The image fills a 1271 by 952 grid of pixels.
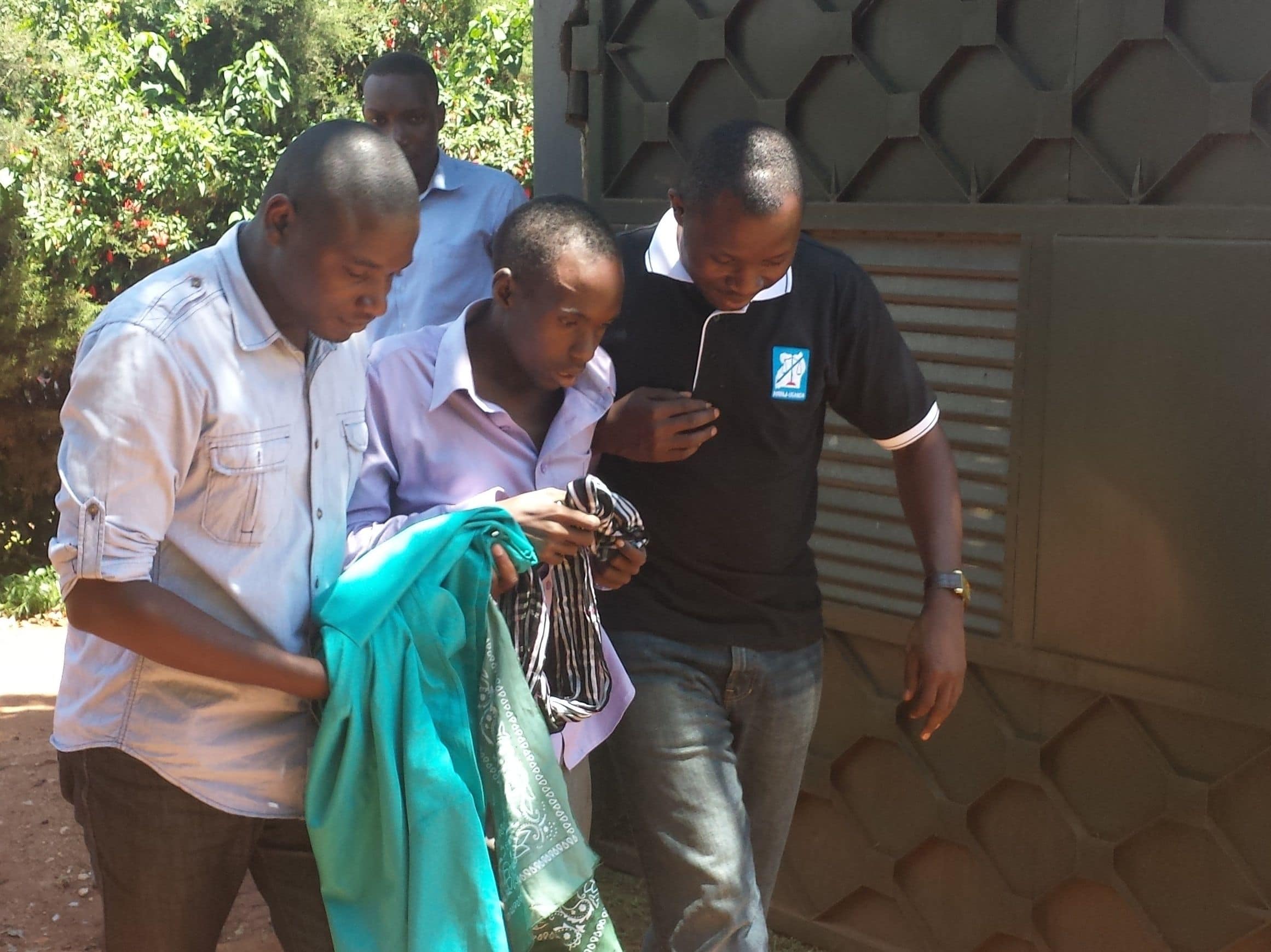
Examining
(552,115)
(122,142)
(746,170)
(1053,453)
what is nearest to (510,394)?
(746,170)

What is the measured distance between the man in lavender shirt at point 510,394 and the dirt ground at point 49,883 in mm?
2207

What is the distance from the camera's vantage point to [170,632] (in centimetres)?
197

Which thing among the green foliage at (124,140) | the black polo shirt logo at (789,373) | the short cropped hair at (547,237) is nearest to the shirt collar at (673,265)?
the black polo shirt logo at (789,373)

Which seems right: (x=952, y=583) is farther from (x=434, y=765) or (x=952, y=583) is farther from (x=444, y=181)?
(x=444, y=181)

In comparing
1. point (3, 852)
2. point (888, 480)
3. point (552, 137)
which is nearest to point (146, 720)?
point (888, 480)

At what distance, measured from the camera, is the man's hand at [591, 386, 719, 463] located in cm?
256

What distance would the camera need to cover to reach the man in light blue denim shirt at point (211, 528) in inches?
76.6

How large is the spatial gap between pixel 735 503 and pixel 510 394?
54 cm

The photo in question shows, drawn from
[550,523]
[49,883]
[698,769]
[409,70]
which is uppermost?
[409,70]

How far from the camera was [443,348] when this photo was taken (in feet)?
8.05

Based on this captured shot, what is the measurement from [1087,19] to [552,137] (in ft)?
6.43

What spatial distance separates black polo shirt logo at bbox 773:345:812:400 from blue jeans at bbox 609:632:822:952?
1.68ft

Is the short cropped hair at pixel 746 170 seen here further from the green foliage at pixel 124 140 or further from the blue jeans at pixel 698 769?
the green foliage at pixel 124 140

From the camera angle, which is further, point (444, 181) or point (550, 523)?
point (444, 181)
